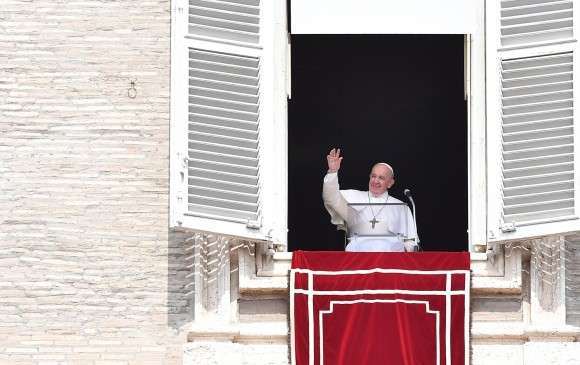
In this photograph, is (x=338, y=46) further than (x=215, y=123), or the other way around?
(x=338, y=46)

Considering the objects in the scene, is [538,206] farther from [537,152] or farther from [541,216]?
[537,152]

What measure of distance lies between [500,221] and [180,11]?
207 cm

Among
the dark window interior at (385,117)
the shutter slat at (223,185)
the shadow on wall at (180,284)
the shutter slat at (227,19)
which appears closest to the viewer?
the shutter slat at (223,185)

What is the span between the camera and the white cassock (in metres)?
15.7

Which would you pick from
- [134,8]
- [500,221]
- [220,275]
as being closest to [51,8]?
[134,8]

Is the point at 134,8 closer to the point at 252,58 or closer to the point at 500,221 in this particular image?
the point at 252,58

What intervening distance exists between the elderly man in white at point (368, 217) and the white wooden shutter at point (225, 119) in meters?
0.67

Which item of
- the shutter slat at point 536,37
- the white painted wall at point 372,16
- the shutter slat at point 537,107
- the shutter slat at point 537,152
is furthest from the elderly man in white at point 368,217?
the shutter slat at point 536,37

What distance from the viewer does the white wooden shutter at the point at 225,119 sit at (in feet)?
48.8

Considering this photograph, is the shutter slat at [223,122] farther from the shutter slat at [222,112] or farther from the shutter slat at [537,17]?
the shutter slat at [537,17]

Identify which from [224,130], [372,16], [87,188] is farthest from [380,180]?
[87,188]

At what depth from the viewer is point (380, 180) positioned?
16266 millimetres

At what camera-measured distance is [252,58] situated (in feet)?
49.6

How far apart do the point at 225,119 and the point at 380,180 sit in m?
1.56
